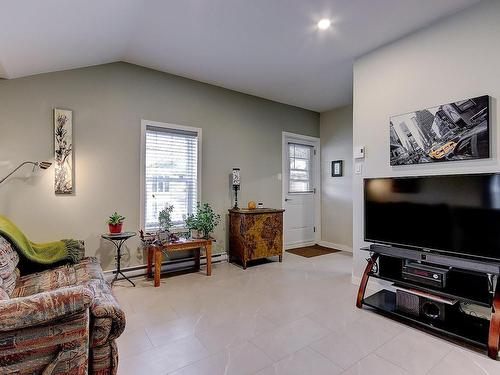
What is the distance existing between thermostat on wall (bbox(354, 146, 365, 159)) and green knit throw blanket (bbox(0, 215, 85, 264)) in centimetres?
312

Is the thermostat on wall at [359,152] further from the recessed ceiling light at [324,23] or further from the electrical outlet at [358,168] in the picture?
the recessed ceiling light at [324,23]

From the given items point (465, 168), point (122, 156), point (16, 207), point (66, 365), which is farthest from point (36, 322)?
point (465, 168)

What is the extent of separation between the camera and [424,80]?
102 inches

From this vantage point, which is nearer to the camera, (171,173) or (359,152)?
(359,152)

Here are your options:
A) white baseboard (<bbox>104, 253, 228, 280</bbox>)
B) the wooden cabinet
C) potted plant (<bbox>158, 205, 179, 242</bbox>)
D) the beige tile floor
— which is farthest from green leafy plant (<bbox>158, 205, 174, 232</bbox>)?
the wooden cabinet

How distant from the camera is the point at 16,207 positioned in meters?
2.80

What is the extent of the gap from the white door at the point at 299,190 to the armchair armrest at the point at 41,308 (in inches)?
157

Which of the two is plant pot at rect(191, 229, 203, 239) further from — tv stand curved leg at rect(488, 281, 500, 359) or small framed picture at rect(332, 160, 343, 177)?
tv stand curved leg at rect(488, 281, 500, 359)

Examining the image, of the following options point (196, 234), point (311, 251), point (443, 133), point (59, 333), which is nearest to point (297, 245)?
point (311, 251)

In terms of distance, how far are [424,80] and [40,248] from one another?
4.03 m

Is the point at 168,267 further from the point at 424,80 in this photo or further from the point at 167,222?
the point at 424,80

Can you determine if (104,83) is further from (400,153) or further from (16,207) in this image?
(400,153)

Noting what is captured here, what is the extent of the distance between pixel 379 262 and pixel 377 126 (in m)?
1.46

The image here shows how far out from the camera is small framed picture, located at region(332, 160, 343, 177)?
5105 mm
